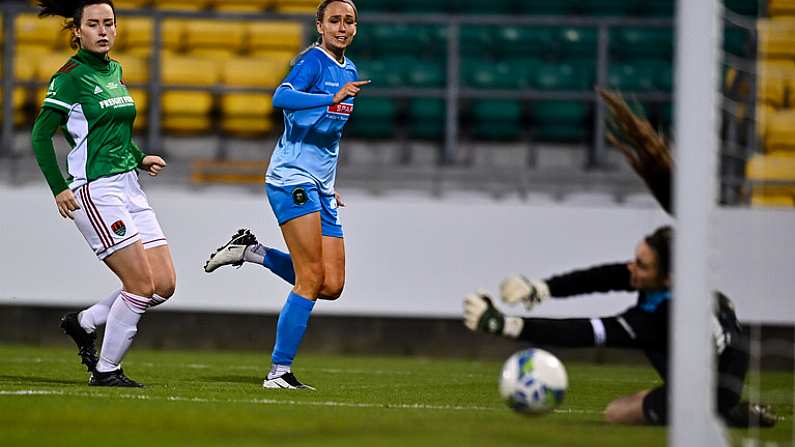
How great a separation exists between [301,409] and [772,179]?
6.04m

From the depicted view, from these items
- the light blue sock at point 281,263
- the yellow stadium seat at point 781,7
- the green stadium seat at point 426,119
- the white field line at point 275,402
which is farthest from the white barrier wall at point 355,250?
the white field line at point 275,402

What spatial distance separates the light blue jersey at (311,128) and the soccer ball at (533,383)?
2.12 metres

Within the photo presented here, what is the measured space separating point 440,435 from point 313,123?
2.69 meters

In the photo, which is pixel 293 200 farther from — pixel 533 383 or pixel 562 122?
pixel 562 122

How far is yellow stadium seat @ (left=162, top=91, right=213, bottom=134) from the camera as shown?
40.1 ft

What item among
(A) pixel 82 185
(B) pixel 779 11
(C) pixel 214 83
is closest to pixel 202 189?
(C) pixel 214 83

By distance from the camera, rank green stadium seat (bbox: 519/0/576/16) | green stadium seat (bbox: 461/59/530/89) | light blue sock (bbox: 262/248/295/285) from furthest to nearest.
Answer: green stadium seat (bbox: 519/0/576/16), green stadium seat (bbox: 461/59/530/89), light blue sock (bbox: 262/248/295/285)

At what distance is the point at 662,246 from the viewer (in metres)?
5.53

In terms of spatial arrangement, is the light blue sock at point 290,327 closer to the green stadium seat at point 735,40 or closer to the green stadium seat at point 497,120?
the green stadium seat at point 497,120

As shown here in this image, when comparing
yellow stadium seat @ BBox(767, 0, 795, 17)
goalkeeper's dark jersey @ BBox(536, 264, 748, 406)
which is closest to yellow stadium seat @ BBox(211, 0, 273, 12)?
yellow stadium seat @ BBox(767, 0, 795, 17)

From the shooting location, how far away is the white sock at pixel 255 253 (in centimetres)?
789

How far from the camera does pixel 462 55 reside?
13.2m

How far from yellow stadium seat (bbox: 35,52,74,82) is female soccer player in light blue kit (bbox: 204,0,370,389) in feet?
18.4

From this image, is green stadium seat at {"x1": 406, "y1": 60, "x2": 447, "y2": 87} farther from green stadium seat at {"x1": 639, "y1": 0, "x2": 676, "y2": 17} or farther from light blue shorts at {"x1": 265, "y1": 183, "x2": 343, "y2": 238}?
light blue shorts at {"x1": 265, "y1": 183, "x2": 343, "y2": 238}
